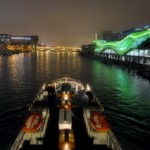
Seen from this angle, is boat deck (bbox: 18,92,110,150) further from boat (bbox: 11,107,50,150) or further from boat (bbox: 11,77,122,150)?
boat (bbox: 11,107,50,150)

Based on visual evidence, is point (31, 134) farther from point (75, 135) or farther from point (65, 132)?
point (75, 135)

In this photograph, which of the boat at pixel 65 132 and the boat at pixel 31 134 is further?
the boat at pixel 31 134

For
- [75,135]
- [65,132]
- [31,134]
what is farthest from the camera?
[75,135]

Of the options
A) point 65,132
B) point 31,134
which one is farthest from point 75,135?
point 31,134

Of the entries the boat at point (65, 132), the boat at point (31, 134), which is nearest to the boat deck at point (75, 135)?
the boat at point (65, 132)

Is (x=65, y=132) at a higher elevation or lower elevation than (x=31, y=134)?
higher

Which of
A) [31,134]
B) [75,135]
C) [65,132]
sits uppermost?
[65,132]

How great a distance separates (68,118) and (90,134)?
113 inches

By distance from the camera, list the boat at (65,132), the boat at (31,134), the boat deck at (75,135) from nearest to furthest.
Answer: the boat at (65,132) → the boat at (31,134) → the boat deck at (75,135)

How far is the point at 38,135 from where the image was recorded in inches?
918

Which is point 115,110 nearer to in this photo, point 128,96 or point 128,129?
point 128,129

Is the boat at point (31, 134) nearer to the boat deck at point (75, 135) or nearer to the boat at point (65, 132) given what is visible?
the boat at point (65, 132)

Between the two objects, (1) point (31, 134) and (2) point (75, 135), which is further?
(2) point (75, 135)

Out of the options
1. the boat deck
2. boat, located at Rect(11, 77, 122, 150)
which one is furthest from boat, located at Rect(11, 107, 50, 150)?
the boat deck
